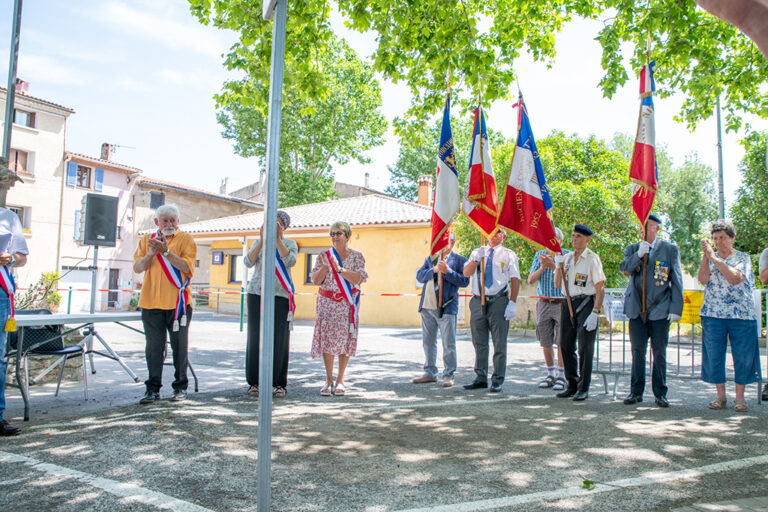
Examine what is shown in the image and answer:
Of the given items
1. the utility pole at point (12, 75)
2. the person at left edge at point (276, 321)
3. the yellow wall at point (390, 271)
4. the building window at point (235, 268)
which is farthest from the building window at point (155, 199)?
the person at left edge at point (276, 321)

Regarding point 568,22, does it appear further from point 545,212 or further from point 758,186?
point 758,186

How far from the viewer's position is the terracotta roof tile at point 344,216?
896 inches

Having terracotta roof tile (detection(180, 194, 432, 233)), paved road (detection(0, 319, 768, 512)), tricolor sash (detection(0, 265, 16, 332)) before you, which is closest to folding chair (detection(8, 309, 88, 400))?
paved road (detection(0, 319, 768, 512))

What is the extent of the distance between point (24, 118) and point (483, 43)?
31.7 m

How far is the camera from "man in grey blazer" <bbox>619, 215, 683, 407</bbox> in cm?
602

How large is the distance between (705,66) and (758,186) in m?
15.5

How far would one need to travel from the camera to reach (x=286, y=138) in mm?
32938

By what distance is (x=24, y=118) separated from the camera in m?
31.9

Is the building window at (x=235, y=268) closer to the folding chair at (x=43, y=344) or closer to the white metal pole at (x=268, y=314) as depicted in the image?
the folding chair at (x=43, y=344)

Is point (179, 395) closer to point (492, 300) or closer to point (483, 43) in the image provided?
point (492, 300)

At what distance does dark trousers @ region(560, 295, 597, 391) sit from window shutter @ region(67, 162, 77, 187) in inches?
1366

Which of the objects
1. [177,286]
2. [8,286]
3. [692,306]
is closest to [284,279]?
[177,286]

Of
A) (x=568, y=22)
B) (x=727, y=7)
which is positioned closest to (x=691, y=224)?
(x=568, y=22)

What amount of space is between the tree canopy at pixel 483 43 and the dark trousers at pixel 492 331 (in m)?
3.25
